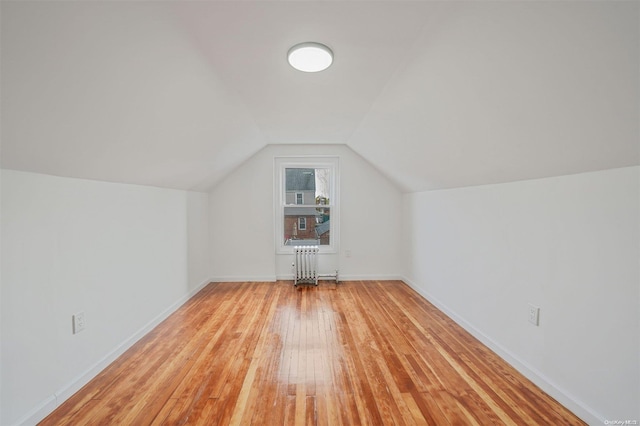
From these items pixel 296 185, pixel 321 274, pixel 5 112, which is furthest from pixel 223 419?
pixel 296 185

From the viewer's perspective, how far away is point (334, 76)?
6.66ft

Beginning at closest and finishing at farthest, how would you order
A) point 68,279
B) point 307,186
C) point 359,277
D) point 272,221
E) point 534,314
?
1. point 68,279
2. point 534,314
3. point 272,221
4. point 359,277
5. point 307,186

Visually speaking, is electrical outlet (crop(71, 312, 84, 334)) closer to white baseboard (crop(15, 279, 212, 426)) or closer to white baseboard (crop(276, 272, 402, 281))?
white baseboard (crop(15, 279, 212, 426))

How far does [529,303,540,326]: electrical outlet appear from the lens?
199 centimetres

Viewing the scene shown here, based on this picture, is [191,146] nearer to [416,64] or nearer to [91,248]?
[91,248]

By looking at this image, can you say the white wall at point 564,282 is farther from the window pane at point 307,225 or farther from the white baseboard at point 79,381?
the white baseboard at point 79,381

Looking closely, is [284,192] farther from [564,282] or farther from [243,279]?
[564,282]

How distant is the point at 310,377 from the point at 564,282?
1.87 m

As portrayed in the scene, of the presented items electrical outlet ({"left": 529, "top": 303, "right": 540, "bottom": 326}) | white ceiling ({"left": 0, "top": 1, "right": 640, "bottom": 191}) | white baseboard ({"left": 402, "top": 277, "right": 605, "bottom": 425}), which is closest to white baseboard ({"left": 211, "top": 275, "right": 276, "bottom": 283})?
white ceiling ({"left": 0, "top": 1, "right": 640, "bottom": 191})

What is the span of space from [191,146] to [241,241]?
225 cm

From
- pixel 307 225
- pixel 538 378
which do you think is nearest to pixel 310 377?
pixel 538 378

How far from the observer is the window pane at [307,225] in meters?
4.80

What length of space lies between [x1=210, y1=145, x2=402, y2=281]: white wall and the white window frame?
8 centimetres

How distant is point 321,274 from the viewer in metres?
4.64
